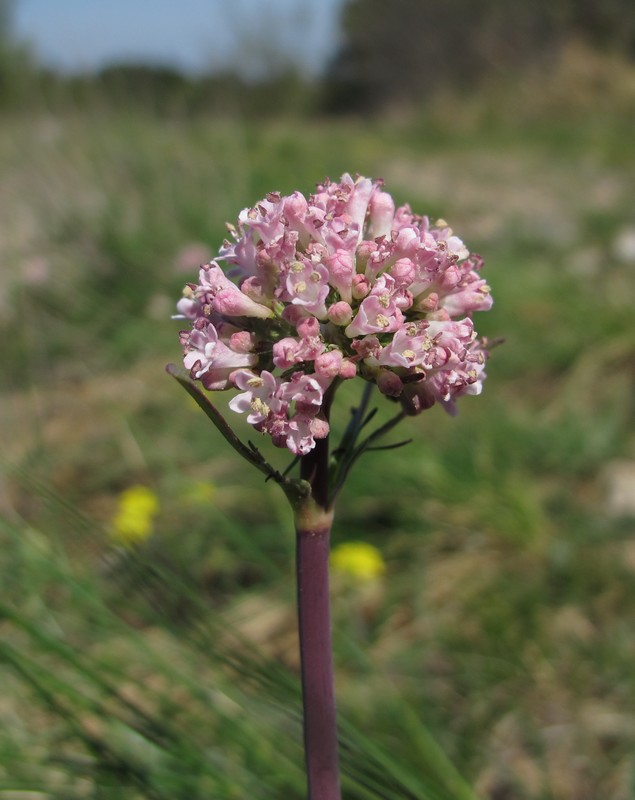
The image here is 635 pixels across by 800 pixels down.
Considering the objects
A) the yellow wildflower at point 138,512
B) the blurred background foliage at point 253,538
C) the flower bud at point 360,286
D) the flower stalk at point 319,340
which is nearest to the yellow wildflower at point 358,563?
the blurred background foliage at point 253,538

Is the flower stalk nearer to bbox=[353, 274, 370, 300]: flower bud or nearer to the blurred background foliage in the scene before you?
bbox=[353, 274, 370, 300]: flower bud

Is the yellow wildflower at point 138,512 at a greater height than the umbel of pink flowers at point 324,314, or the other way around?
the yellow wildflower at point 138,512

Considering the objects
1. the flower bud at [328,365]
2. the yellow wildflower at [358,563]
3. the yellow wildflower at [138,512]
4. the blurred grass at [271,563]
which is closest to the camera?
the flower bud at [328,365]

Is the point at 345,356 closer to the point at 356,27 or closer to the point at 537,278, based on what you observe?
the point at 537,278

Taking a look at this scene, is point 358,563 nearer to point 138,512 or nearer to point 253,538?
point 253,538

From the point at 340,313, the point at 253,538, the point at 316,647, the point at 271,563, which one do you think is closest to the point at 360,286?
the point at 340,313

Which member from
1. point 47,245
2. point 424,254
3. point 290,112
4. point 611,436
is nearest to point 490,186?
point 47,245

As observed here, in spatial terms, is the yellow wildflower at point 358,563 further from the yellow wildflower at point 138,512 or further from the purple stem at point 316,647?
the purple stem at point 316,647
